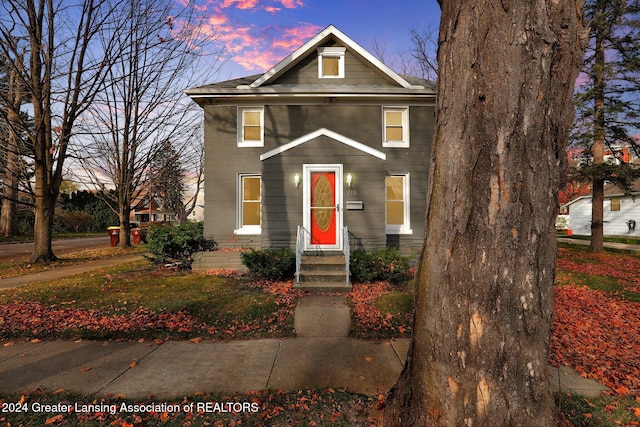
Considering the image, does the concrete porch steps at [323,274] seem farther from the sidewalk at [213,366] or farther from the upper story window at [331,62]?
the upper story window at [331,62]

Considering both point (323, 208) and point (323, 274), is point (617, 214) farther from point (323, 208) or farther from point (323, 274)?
point (323, 274)

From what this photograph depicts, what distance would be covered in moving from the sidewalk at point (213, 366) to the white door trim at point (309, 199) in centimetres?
411

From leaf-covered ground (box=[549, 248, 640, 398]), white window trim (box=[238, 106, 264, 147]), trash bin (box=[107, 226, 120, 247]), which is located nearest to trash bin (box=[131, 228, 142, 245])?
trash bin (box=[107, 226, 120, 247])

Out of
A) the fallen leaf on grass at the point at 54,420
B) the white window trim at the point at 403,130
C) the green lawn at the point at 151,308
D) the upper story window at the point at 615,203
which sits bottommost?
→ the fallen leaf on grass at the point at 54,420

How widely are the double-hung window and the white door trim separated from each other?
2318 mm

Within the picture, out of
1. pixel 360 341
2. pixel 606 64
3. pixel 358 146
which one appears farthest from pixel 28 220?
pixel 606 64

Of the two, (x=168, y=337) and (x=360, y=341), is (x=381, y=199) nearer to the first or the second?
(x=360, y=341)

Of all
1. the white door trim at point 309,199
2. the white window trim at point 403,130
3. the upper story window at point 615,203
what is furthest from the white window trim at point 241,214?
the upper story window at point 615,203

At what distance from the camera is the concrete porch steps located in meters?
6.97

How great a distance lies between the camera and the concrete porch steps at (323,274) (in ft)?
22.9

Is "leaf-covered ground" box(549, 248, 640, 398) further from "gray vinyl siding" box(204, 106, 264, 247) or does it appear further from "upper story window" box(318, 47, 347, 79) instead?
"upper story window" box(318, 47, 347, 79)

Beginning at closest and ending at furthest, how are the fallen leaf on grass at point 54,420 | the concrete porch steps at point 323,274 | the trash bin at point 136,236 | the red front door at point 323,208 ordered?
the fallen leaf on grass at point 54,420, the concrete porch steps at point 323,274, the red front door at point 323,208, the trash bin at point 136,236

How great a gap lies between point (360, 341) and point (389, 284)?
10.1ft

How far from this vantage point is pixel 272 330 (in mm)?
4906
